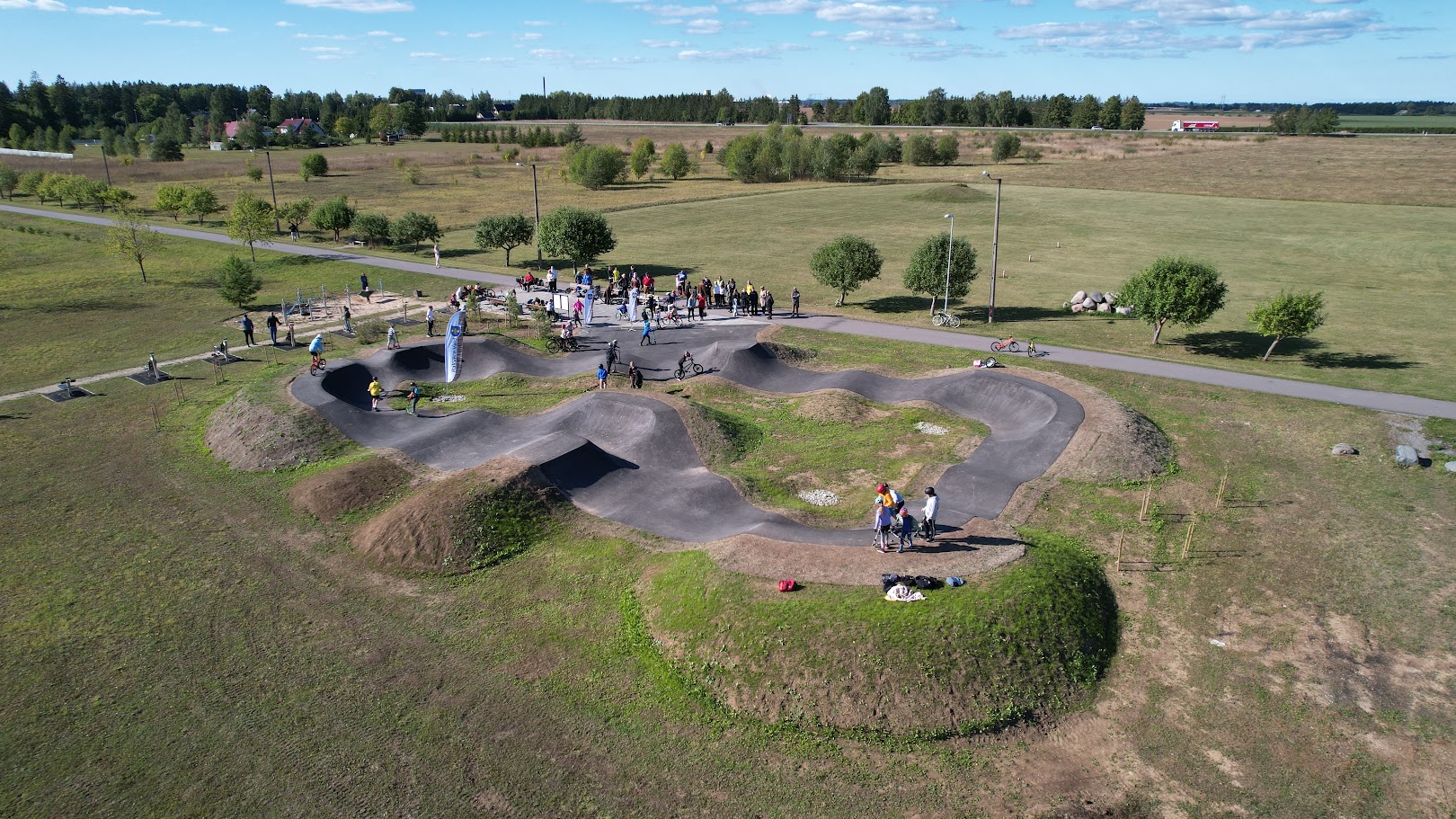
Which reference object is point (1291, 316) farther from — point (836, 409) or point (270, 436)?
point (270, 436)

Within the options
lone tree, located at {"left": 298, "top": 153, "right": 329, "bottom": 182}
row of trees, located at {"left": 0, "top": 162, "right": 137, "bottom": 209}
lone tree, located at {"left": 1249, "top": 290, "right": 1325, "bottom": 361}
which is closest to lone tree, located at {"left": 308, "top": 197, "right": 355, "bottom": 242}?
row of trees, located at {"left": 0, "top": 162, "right": 137, "bottom": 209}

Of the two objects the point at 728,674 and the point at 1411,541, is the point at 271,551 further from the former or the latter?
the point at 1411,541

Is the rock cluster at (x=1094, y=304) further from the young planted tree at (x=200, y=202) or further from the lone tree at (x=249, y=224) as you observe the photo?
the young planted tree at (x=200, y=202)

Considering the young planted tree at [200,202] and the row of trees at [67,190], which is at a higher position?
the row of trees at [67,190]

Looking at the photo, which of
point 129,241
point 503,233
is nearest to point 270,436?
point 503,233

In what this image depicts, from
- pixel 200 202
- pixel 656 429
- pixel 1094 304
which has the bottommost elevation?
pixel 656 429

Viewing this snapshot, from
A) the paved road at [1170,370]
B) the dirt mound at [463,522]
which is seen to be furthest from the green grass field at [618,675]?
the paved road at [1170,370]

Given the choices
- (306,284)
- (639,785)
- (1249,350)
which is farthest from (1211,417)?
(306,284)
